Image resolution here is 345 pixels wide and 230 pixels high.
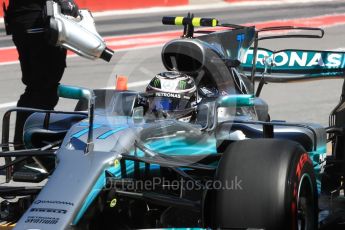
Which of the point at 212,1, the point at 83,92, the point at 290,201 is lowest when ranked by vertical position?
the point at 212,1

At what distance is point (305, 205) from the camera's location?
14.1ft

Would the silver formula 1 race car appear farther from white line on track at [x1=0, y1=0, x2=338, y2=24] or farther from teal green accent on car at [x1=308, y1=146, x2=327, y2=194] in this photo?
white line on track at [x1=0, y1=0, x2=338, y2=24]

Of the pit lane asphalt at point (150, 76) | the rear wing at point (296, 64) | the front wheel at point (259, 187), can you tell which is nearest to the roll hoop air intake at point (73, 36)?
the rear wing at point (296, 64)

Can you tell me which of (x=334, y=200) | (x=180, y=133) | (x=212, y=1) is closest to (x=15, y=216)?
(x=180, y=133)

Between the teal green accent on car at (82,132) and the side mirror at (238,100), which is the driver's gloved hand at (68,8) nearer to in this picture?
the teal green accent on car at (82,132)

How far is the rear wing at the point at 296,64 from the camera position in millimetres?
6500

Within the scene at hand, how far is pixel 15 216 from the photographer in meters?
4.69

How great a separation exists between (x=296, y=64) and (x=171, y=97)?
2.02 metres

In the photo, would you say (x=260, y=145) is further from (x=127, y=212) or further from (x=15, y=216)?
(x=15, y=216)

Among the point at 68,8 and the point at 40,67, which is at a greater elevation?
the point at 68,8

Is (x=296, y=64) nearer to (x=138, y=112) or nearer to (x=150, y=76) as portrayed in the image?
(x=138, y=112)

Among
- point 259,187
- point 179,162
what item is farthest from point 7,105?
point 259,187

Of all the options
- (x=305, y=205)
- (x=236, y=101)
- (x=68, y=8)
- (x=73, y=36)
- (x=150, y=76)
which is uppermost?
(x=68, y=8)

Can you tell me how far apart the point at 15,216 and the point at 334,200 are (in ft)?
6.43
